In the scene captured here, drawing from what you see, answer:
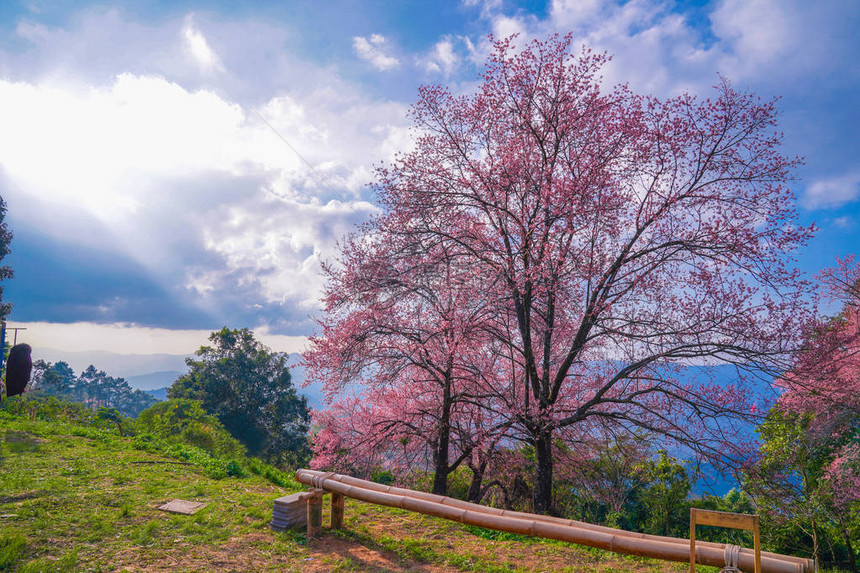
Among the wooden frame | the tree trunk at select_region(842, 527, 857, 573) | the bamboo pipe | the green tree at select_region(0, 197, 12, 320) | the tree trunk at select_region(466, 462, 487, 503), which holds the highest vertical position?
the green tree at select_region(0, 197, 12, 320)

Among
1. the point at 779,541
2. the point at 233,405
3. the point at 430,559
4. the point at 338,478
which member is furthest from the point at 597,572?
the point at 233,405

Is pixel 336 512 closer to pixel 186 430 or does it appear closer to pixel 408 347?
pixel 408 347

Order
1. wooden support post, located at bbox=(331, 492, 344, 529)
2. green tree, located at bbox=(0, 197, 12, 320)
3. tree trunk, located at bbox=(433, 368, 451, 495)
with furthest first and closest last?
1. green tree, located at bbox=(0, 197, 12, 320)
2. tree trunk, located at bbox=(433, 368, 451, 495)
3. wooden support post, located at bbox=(331, 492, 344, 529)

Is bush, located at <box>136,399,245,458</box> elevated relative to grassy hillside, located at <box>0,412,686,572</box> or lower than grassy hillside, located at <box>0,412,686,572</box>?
lower

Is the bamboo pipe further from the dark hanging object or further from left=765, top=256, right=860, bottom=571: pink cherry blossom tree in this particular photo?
the dark hanging object

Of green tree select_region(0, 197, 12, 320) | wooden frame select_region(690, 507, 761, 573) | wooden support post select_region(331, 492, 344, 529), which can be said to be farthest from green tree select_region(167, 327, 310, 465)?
wooden frame select_region(690, 507, 761, 573)

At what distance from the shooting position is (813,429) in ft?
32.3

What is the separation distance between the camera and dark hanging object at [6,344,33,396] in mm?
10516

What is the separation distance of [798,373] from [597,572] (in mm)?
5090

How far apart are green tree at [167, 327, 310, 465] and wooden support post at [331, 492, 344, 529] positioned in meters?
23.9

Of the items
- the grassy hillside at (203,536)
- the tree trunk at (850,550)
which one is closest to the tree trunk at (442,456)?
the grassy hillside at (203,536)

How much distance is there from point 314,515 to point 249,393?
89.0ft

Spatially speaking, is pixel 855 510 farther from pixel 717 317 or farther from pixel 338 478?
pixel 338 478

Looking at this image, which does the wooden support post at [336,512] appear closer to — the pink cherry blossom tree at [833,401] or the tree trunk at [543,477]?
the tree trunk at [543,477]
